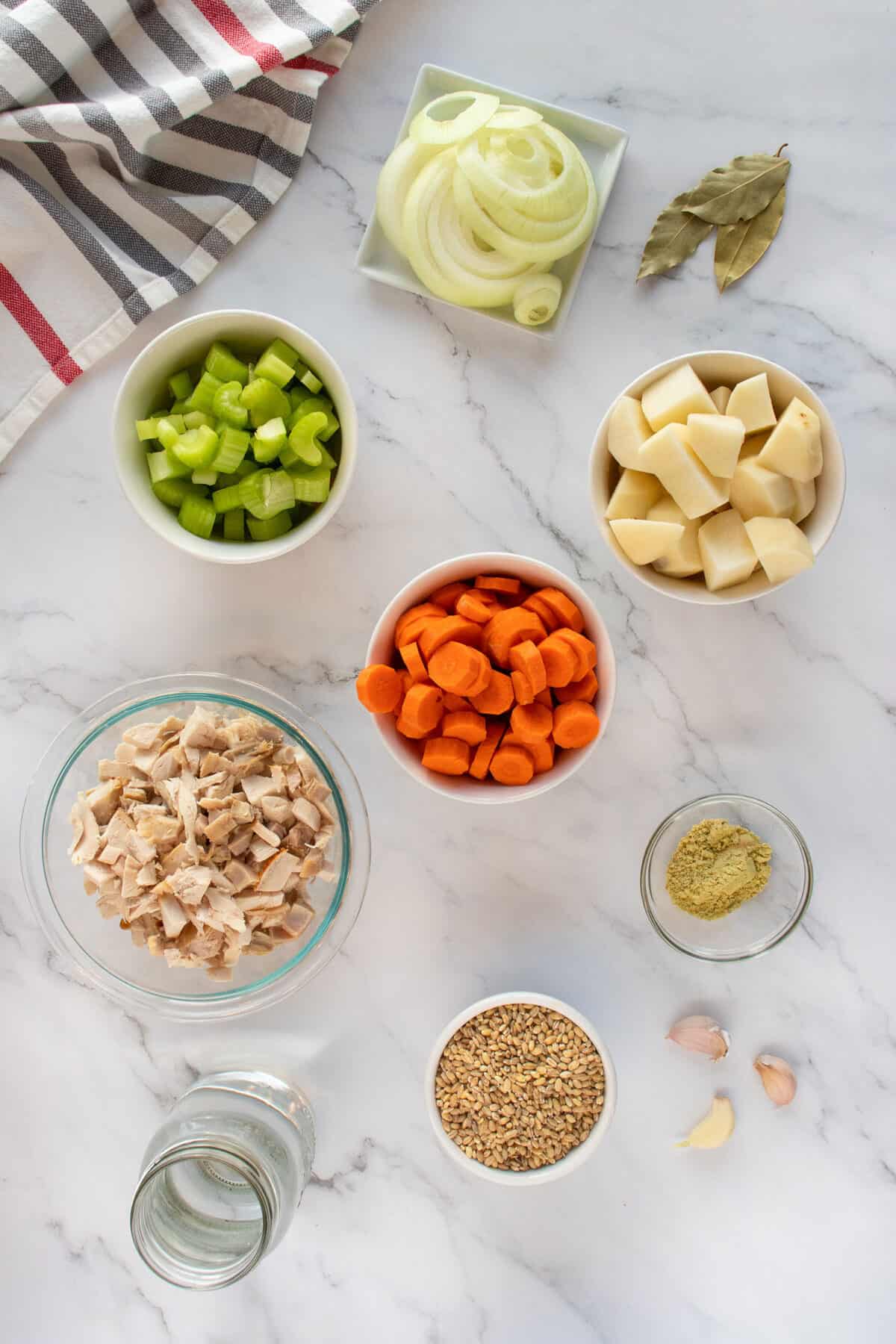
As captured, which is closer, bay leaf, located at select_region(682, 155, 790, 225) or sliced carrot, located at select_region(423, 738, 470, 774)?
sliced carrot, located at select_region(423, 738, 470, 774)

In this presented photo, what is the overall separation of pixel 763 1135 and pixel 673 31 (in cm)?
166

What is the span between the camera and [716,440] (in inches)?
46.5

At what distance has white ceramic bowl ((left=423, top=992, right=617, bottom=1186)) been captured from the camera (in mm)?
1371

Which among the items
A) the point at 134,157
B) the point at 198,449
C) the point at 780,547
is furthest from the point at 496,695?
the point at 134,157

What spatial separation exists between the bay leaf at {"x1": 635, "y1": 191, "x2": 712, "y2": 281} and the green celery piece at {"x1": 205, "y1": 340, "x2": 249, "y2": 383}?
0.59 m

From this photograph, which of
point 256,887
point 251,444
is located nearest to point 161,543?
Result: point 251,444

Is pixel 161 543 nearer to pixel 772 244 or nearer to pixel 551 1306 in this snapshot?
pixel 772 244

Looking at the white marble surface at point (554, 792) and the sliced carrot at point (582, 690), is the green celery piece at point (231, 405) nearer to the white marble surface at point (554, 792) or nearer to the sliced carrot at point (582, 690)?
the white marble surface at point (554, 792)

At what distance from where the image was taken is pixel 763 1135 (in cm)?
149

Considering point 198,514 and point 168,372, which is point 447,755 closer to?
point 198,514

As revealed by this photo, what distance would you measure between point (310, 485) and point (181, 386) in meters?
0.23

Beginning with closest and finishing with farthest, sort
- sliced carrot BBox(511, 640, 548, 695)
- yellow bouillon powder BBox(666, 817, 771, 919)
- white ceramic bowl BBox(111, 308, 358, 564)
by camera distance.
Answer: sliced carrot BBox(511, 640, 548, 695) < white ceramic bowl BBox(111, 308, 358, 564) < yellow bouillon powder BBox(666, 817, 771, 919)

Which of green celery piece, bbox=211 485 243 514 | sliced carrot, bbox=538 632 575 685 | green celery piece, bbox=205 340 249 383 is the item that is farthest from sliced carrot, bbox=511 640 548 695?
green celery piece, bbox=205 340 249 383

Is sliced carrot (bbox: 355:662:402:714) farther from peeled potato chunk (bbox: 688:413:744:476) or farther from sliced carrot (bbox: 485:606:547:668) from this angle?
Answer: peeled potato chunk (bbox: 688:413:744:476)
